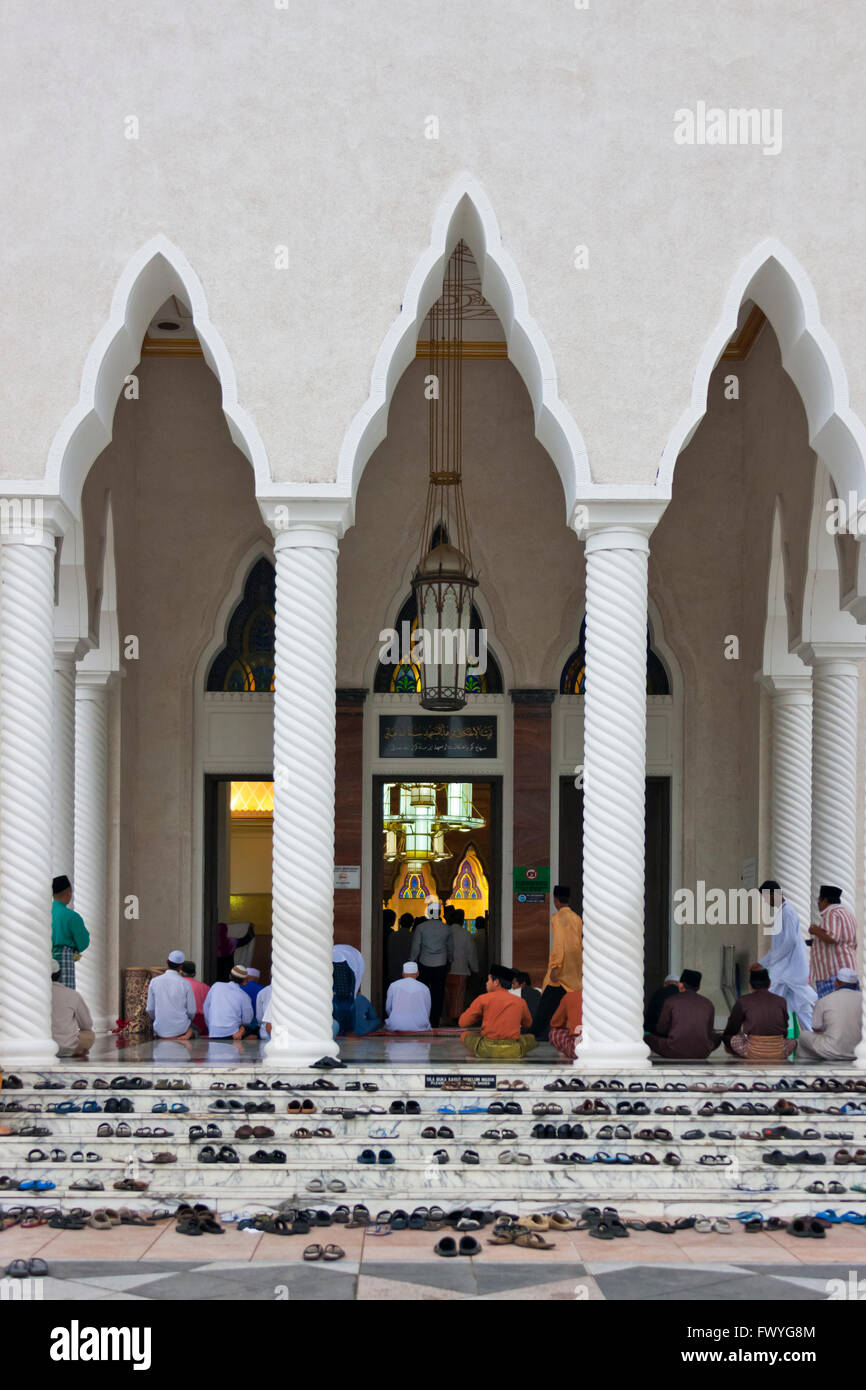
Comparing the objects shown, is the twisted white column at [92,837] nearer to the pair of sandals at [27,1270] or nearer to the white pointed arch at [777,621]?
the white pointed arch at [777,621]

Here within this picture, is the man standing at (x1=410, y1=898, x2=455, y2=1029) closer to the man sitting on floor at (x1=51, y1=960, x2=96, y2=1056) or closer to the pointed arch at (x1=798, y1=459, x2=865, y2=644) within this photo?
the pointed arch at (x1=798, y1=459, x2=865, y2=644)

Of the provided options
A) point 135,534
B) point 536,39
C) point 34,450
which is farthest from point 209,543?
point 536,39

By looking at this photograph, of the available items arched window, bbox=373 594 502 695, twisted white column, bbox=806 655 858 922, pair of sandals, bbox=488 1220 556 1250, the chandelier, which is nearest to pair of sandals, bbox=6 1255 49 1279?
pair of sandals, bbox=488 1220 556 1250

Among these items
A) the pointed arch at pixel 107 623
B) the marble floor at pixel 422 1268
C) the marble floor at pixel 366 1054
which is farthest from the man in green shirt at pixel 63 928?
the marble floor at pixel 422 1268

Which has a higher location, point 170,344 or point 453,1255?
point 170,344

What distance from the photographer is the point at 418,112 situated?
35.8 feet

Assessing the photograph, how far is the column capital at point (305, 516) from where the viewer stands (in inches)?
425

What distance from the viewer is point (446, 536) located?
645 inches

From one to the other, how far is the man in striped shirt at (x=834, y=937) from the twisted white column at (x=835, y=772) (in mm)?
1919

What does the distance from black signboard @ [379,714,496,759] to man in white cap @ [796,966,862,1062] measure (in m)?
5.88

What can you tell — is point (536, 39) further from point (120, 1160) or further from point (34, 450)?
point (120, 1160)
